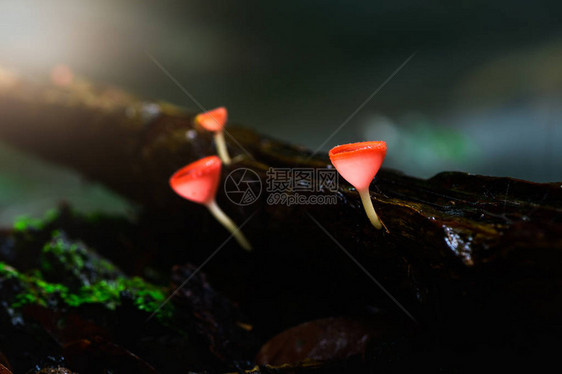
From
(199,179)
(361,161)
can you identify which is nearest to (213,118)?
(199,179)

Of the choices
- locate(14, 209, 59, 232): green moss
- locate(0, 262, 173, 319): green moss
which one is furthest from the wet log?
locate(14, 209, 59, 232): green moss

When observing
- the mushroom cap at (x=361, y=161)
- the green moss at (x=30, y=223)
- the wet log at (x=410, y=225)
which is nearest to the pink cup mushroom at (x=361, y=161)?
the mushroom cap at (x=361, y=161)

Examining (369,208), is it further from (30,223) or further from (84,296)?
(30,223)

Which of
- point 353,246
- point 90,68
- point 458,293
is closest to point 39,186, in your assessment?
point 90,68

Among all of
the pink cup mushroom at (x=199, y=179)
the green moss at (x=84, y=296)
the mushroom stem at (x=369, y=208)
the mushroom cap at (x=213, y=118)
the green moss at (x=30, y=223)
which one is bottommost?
the green moss at (x=84, y=296)

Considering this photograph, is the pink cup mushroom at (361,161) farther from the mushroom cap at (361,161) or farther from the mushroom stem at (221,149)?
the mushroom stem at (221,149)

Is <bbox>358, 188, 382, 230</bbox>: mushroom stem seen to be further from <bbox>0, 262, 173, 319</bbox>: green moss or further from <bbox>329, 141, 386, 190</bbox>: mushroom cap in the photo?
<bbox>0, 262, 173, 319</bbox>: green moss
